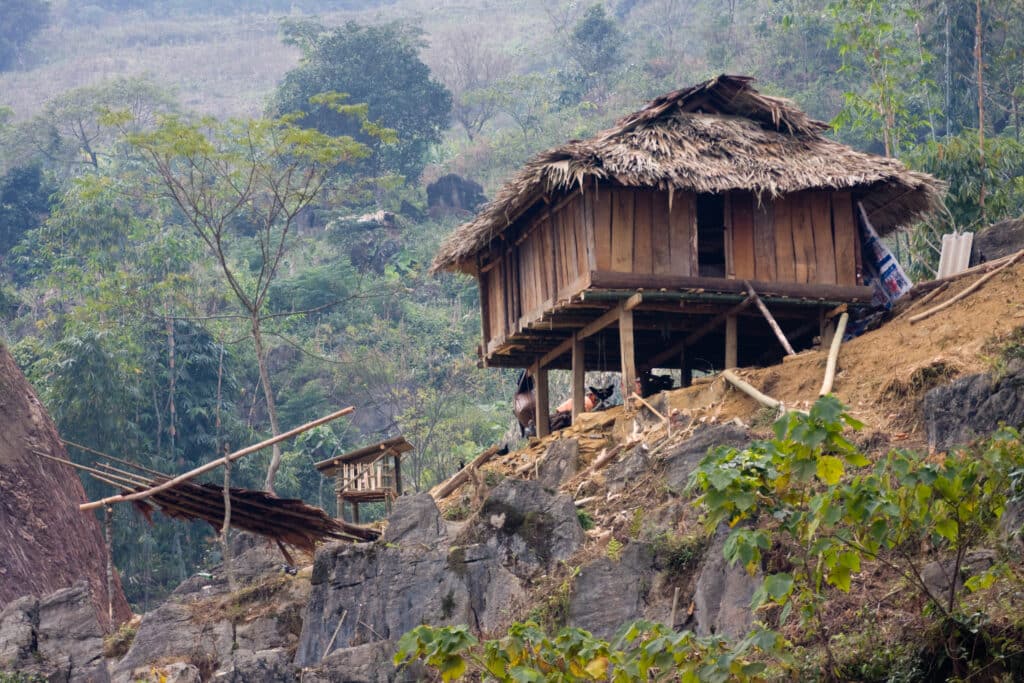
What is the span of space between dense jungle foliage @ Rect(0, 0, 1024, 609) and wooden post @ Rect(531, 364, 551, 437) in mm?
5685

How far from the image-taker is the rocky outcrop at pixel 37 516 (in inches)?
568

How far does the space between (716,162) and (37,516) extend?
8.82 m

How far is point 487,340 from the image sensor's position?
59.5ft

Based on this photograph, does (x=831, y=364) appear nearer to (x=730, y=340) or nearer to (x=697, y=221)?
(x=730, y=340)

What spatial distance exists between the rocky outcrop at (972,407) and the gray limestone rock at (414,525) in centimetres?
423

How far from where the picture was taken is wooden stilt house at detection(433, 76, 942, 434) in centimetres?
1434

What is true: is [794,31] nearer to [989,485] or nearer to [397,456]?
[397,456]

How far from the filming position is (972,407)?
33.1ft

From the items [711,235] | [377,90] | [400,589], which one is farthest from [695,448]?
[377,90]

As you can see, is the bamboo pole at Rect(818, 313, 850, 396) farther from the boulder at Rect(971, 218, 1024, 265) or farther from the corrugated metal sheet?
the boulder at Rect(971, 218, 1024, 265)

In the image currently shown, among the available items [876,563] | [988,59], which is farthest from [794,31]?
[876,563]

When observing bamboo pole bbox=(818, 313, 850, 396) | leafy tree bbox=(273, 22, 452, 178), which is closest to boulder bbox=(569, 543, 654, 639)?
bamboo pole bbox=(818, 313, 850, 396)

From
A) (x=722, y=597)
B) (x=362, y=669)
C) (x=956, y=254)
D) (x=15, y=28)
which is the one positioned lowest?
(x=362, y=669)

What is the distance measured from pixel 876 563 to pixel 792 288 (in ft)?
21.0
